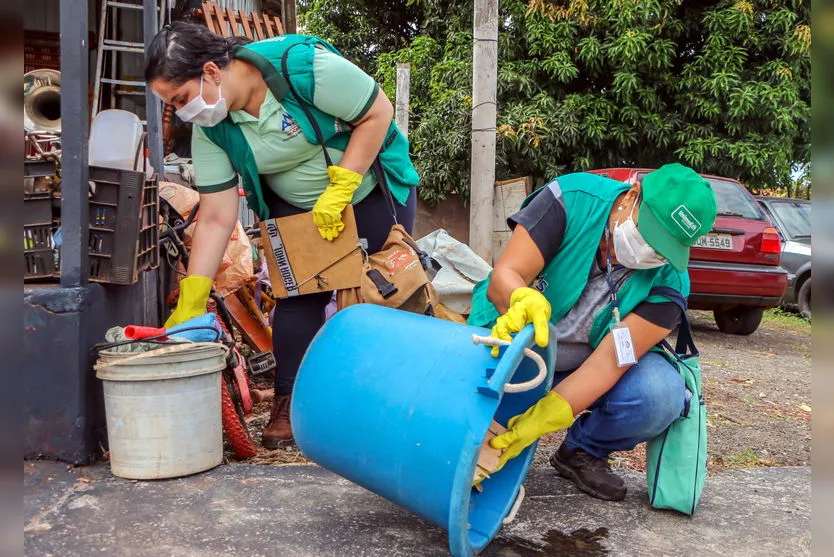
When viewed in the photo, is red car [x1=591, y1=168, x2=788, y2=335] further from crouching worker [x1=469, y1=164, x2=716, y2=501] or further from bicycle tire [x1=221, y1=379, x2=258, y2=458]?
bicycle tire [x1=221, y1=379, x2=258, y2=458]

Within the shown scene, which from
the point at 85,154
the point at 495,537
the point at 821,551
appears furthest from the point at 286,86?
the point at 821,551

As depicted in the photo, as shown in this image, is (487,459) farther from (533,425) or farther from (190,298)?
(190,298)

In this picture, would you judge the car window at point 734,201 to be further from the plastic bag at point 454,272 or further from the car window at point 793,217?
the plastic bag at point 454,272

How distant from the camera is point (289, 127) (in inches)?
109

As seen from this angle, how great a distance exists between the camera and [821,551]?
96cm

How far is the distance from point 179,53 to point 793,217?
8582mm

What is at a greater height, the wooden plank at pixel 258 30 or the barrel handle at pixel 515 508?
the wooden plank at pixel 258 30

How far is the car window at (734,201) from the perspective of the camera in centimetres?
675

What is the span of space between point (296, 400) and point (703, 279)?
5296 mm

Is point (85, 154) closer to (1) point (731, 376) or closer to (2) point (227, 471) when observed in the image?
(2) point (227, 471)

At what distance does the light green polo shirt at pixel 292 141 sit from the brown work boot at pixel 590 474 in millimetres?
1347

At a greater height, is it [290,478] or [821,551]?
[821,551]

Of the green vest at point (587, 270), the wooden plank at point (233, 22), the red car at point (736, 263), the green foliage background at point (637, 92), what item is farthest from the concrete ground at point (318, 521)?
the green foliage background at point (637, 92)

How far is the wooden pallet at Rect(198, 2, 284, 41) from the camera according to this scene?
22.6 feet
